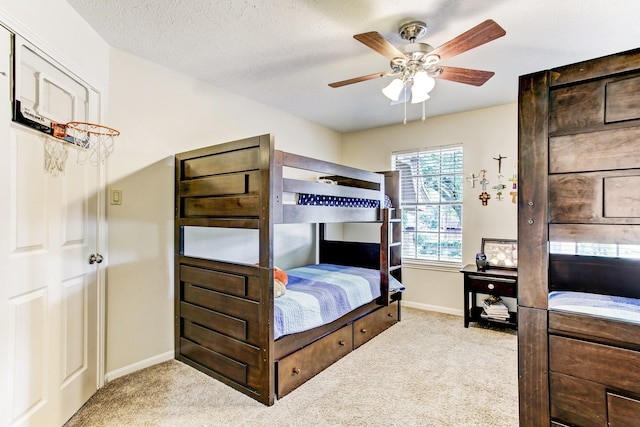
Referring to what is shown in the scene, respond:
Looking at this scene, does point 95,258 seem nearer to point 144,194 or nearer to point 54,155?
point 144,194

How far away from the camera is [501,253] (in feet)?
11.8

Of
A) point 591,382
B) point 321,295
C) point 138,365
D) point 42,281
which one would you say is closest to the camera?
point 591,382

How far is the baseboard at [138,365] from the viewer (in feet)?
7.72

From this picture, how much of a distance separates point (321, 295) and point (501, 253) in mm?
2250

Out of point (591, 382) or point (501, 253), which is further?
point (501, 253)

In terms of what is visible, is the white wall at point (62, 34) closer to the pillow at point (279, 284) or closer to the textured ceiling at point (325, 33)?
the textured ceiling at point (325, 33)

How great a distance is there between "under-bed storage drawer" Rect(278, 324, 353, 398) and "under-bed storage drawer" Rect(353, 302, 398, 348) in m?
0.11

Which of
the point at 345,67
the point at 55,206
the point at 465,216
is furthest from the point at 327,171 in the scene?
the point at 465,216

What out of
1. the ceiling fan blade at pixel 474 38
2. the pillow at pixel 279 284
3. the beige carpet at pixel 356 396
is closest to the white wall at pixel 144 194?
the beige carpet at pixel 356 396

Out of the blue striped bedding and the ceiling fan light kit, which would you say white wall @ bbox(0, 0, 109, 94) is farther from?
the blue striped bedding

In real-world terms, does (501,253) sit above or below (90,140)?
below

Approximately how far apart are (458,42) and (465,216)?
2560 mm

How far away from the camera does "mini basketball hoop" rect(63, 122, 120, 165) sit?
1903 mm

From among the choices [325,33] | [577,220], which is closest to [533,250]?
[577,220]
